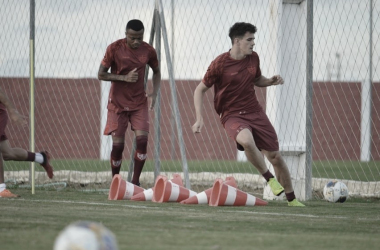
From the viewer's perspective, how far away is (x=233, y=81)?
28.8 ft

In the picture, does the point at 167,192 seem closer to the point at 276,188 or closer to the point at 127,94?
the point at 276,188

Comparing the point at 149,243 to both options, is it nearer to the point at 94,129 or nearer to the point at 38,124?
the point at 38,124

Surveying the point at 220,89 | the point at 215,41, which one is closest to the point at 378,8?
the point at 215,41

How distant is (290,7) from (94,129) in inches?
605

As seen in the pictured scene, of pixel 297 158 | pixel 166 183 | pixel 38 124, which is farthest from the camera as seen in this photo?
pixel 38 124

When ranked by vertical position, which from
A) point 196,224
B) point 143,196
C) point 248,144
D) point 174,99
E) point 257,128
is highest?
point 174,99

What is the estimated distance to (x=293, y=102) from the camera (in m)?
10.4

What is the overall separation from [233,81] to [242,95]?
201mm

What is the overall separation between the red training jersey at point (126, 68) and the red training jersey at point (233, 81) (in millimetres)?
1321

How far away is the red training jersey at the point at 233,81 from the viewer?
877 centimetres

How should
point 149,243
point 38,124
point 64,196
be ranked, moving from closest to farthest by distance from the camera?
point 149,243 → point 64,196 → point 38,124

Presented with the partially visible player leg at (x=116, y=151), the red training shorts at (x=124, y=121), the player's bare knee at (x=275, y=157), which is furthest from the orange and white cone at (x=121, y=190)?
the player's bare knee at (x=275, y=157)

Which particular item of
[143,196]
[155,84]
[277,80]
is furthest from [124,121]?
[277,80]

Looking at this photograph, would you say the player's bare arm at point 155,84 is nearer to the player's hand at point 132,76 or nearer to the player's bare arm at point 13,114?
the player's hand at point 132,76
